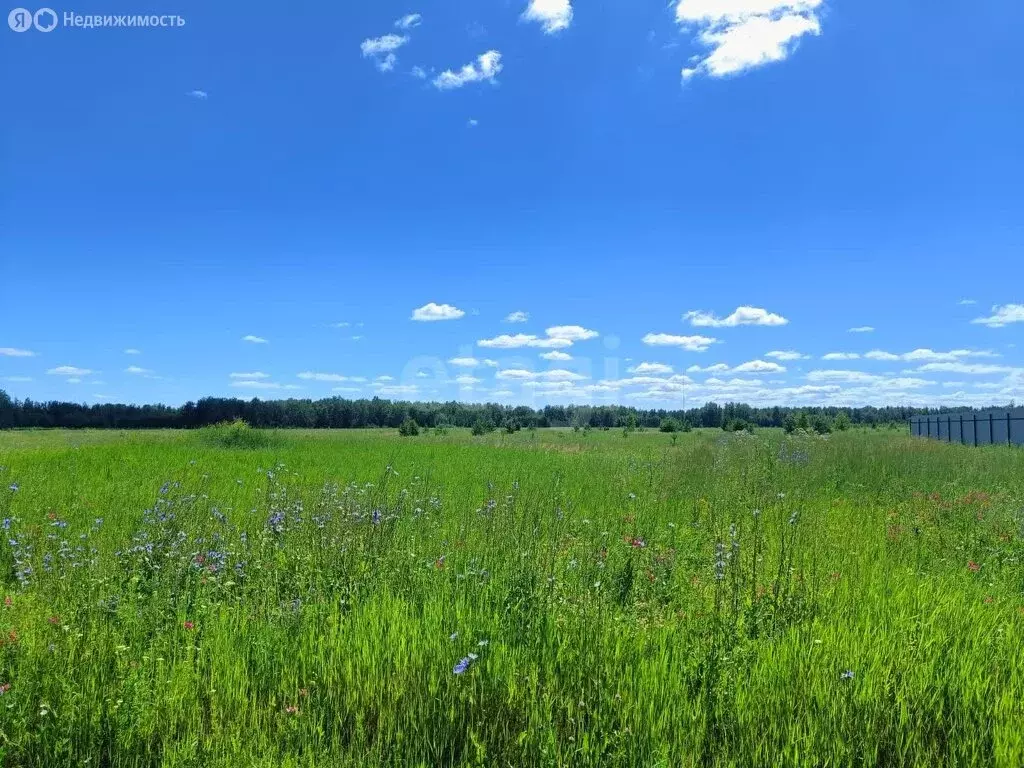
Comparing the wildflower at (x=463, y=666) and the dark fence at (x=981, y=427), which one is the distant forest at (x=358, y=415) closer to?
the dark fence at (x=981, y=427)

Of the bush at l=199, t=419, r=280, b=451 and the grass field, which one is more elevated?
the bush at l=199, t=419, r=280, b=451

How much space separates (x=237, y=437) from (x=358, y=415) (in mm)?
85094

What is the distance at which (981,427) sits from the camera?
37562 mm

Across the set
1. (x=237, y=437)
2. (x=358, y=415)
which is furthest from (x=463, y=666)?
(x=358, y=415)

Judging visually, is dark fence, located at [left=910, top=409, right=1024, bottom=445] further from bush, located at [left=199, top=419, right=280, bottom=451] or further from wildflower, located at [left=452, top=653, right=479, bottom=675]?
wildflower, located at [left=452, top=653, right=479, bottom=675]

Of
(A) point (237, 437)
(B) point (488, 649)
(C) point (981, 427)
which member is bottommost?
(B) point (488, 649)

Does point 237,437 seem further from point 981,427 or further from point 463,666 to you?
point 981,427

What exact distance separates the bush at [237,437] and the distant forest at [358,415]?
171 feet

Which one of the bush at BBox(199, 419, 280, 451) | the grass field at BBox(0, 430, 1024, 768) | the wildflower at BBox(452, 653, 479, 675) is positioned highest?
the bush at BBox(199, 419, 280, 451)

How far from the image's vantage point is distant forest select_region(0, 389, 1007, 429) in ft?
300

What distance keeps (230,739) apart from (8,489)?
Answer: 36.2 ft

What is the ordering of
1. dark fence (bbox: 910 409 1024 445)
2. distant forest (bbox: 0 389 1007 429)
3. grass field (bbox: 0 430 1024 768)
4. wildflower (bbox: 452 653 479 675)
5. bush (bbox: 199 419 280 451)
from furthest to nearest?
1. distant forest (bbox: 0 389 1007 429)
2. dark fence (bbox: 910 409 1024 445)
3. bush (bbox: 199 419 280 451)
4. wildflower (bbox: 452 653 479 675)
5. grass field (bbox: 0 430 1024 768)

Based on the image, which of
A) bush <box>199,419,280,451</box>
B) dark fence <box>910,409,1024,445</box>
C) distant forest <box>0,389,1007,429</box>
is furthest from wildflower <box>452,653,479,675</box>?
distant forest <box>0,389,1007,429</box>

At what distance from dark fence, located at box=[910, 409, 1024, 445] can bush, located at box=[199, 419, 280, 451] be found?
1419 inches
